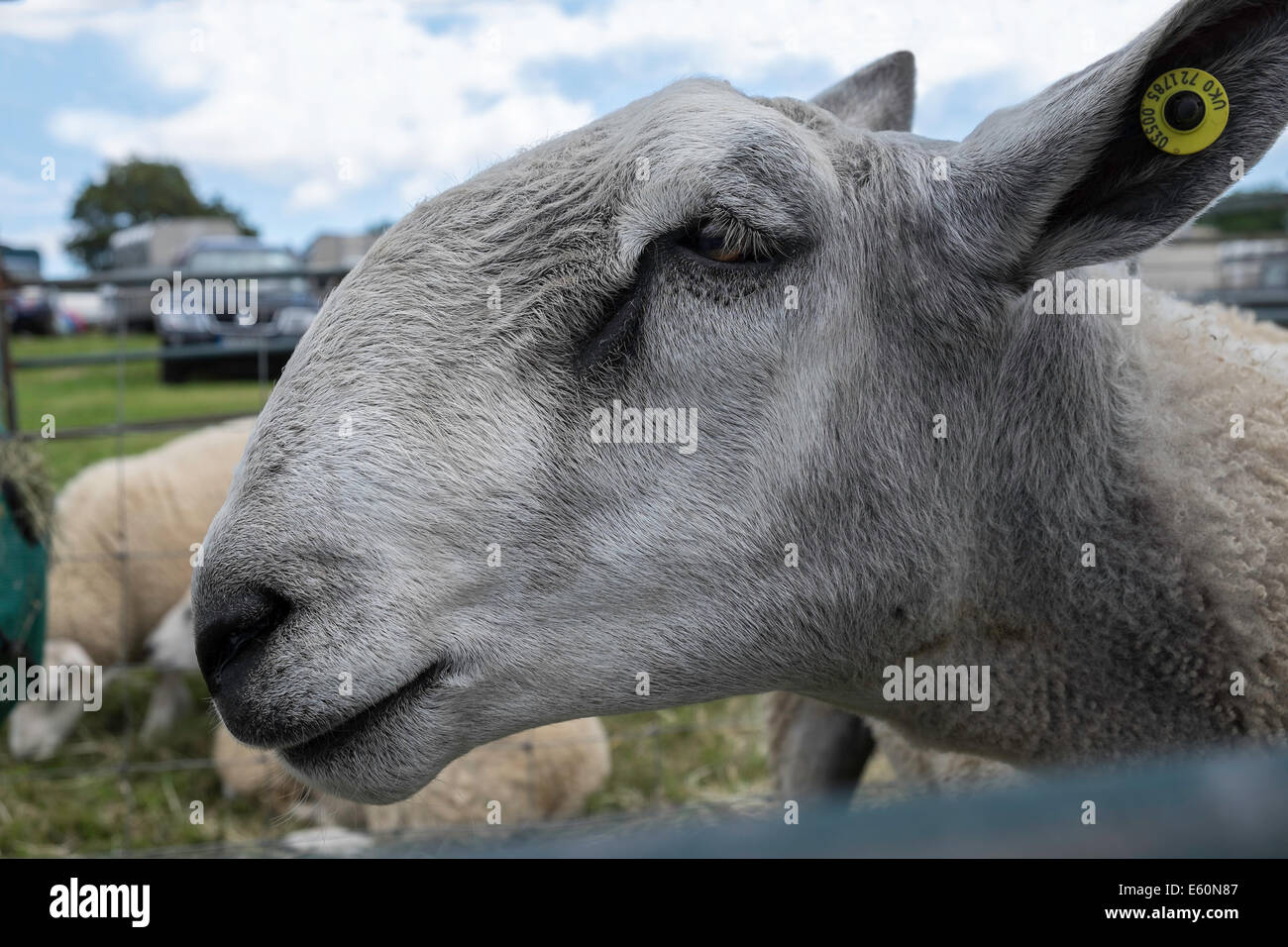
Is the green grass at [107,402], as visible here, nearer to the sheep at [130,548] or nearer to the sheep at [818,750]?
the sheep at [130,548]

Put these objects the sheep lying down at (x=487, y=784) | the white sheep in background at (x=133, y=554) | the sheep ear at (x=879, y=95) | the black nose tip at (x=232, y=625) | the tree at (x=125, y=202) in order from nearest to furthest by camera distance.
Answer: the black nose tip at (x=232, y=625), the sheep ear at (x=879, y=95), the sheep lying down at (x=487, y=784), the white sheep in background at (x=133, y=554), the tree at (x=125, y=202)

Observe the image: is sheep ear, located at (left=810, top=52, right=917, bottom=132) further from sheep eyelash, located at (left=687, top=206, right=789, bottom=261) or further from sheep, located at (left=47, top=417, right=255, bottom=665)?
sheep, located at (left=47, top=417, right=255, bottom=665)

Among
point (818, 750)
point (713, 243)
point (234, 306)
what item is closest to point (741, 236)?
point (713, 243)

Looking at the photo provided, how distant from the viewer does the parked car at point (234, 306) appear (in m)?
3.53

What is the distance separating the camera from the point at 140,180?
5403cm

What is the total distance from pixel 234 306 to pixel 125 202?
194 ft

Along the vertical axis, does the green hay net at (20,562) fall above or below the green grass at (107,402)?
below

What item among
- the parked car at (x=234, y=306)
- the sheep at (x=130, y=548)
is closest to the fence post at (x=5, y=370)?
the parked car at (x=234, y=306)

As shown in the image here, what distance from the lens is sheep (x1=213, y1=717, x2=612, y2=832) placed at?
176 inches

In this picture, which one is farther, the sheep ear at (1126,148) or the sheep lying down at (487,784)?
the sheep lying down at (487,784)

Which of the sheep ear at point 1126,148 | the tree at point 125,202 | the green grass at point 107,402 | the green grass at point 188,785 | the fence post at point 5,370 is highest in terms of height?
the tree at point 125,202

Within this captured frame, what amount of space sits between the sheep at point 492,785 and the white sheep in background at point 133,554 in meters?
1.79
